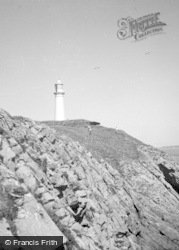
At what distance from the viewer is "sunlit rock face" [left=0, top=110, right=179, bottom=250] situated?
8961 millimetres

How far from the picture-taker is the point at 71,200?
12.8 meters

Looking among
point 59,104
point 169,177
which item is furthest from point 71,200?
point 59,104

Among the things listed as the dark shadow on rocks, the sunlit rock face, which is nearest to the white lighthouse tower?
the dark shadow on rocks

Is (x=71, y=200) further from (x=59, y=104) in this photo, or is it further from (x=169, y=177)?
(x=59, y=104)

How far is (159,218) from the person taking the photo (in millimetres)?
20391

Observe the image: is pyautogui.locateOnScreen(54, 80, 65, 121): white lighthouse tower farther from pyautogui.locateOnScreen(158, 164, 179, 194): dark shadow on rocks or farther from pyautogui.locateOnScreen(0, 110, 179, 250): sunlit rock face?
pyautogui.locateOnScreen(0, 110, 179, 250): sunlit rock face

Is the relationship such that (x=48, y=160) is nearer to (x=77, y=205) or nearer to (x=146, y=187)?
(x=77, y=205)

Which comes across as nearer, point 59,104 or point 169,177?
point 169,177

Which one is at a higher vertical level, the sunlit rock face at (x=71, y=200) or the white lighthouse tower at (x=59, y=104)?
the white lighthouse tower at (x=59, y=104)

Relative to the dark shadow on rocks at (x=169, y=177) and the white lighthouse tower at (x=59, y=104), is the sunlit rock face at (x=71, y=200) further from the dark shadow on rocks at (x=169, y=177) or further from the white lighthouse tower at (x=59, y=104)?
the white lighthouse tower at (x=59, y=104)

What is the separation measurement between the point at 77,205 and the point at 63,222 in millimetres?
2693

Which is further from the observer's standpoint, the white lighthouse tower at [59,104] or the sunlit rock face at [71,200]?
the white lighthouse tower at [59,104]

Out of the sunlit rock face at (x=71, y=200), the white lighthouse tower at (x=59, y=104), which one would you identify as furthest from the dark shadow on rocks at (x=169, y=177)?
the white lighthouse tower at (x=59, y=104)

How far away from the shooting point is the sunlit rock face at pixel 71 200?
8.96 meters
